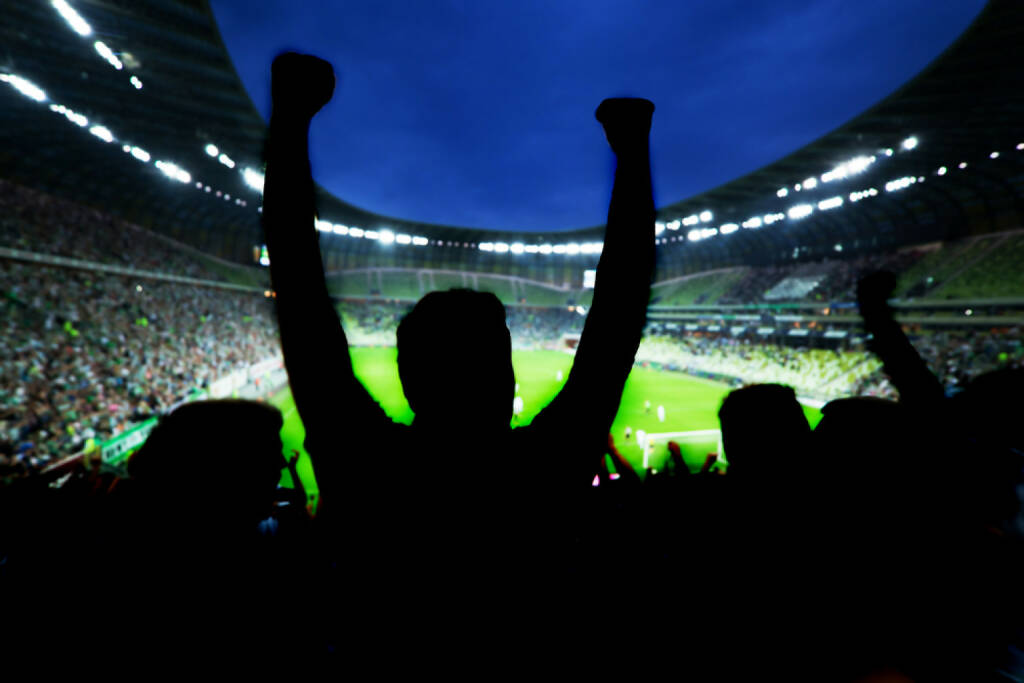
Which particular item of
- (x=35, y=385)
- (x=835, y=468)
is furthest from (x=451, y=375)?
(x=35, y=385)

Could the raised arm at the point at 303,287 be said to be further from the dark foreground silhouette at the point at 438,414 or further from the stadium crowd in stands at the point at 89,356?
the stadium crowd in stands at the point at 89,356

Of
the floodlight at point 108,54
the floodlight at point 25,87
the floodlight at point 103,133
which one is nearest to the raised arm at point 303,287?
the floodlight at point 108,54

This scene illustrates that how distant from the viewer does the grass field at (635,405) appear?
49.5 feet

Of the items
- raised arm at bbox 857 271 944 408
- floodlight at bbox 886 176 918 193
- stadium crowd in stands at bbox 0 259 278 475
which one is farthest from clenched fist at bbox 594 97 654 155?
floodlight at bbox 886 176 918 193

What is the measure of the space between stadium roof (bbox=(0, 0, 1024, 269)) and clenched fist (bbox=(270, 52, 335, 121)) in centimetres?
1895

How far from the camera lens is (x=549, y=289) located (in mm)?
70312

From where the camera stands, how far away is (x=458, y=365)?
1.00 metres

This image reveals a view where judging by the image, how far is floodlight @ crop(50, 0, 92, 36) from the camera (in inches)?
530

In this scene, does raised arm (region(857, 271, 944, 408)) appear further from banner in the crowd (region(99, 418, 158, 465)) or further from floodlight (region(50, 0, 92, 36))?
floodlight (region(50, 0, 92, 36))

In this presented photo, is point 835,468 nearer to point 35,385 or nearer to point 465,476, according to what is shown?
point 465,476

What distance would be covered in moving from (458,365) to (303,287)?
399mm

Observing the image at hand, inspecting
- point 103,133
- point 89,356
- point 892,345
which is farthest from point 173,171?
point 892,345

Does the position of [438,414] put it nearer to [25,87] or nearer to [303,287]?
[303,287]

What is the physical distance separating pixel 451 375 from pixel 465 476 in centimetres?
22
